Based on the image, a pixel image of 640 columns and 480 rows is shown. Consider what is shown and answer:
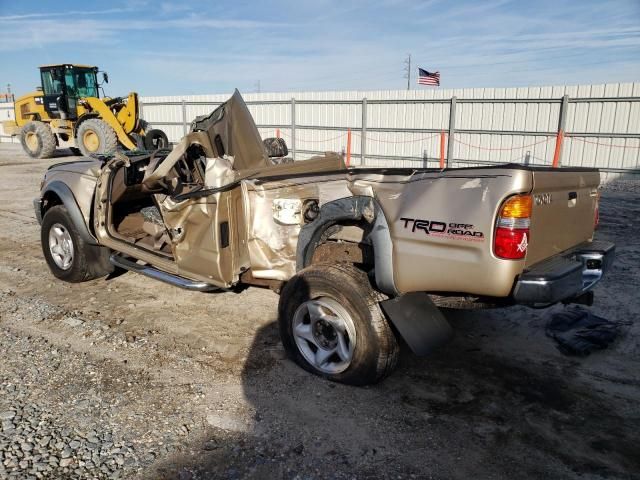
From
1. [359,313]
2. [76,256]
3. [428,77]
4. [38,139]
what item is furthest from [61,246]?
[428,77]

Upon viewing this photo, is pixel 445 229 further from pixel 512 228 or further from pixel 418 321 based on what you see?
pixel 418 321

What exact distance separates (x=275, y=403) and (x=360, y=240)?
49.6 inches

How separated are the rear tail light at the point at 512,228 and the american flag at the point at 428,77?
19615 mm

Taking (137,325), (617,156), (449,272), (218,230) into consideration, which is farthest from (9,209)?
(617,156)

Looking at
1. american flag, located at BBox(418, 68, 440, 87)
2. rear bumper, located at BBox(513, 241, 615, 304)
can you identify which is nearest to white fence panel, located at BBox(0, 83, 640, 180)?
american flag, located at BBox(418, 68, 440, 87)

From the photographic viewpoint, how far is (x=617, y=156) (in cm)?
→ 1424

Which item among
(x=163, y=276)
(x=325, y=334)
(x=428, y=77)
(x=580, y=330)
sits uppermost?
(x=428, y=77)

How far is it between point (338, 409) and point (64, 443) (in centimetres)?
162

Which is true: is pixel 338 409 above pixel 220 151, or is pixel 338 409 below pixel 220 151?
below

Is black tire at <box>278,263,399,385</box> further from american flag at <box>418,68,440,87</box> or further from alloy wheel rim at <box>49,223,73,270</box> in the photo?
american flag at <box>418,68,440,87</box>

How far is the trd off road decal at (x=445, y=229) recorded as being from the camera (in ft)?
8.69

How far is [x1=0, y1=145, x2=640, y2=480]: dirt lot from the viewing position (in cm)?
262

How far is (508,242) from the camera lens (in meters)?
2.61

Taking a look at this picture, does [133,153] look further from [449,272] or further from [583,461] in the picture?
[583,461]
